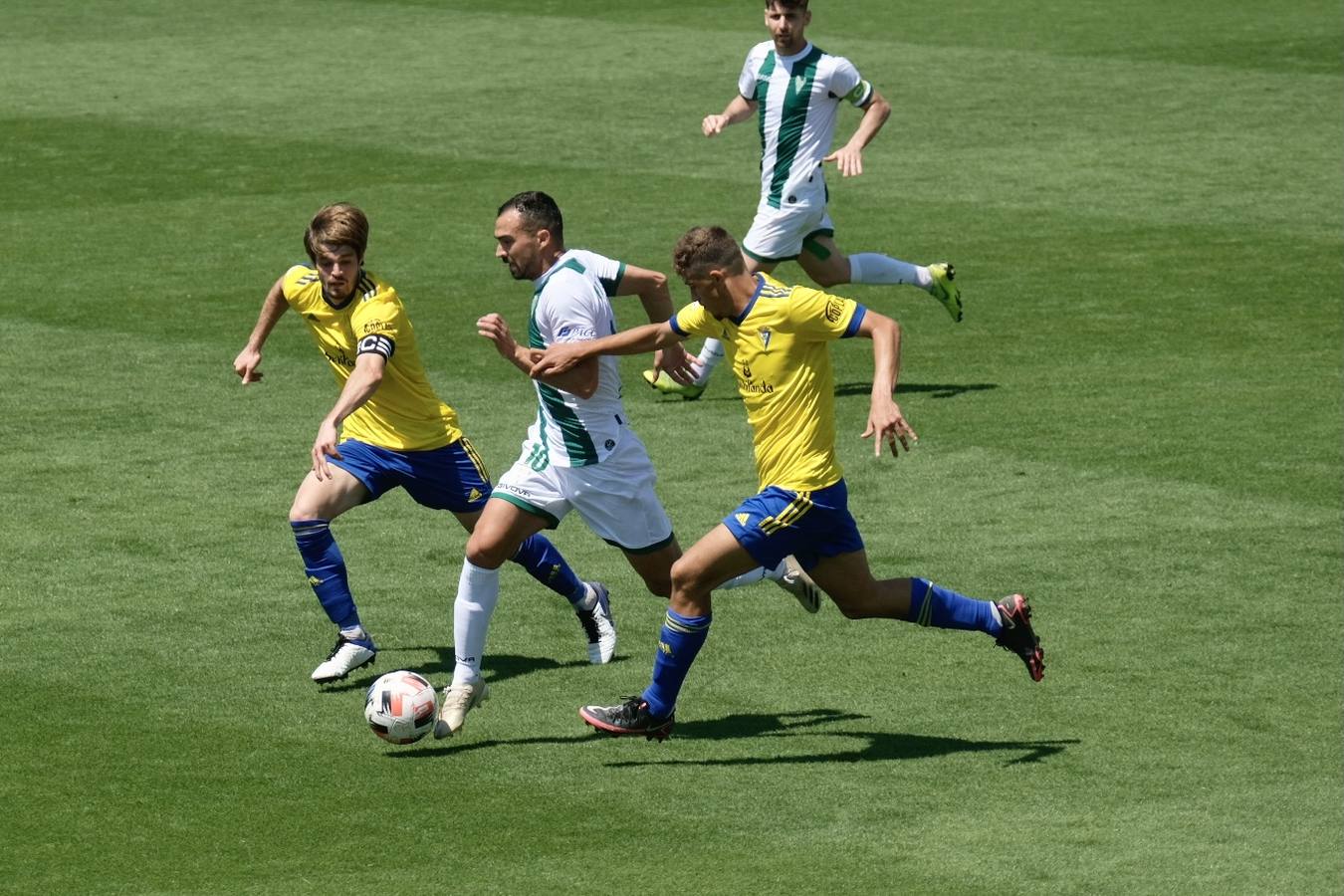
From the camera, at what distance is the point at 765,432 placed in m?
8.99

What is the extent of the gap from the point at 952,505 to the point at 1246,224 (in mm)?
8521

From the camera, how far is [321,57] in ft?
97.1

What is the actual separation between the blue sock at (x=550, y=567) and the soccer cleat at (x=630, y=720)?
117 centimetres

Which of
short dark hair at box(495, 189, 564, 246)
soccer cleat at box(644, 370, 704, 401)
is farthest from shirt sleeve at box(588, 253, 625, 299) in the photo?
soccer cleat at box(644, 370, 704, 401)

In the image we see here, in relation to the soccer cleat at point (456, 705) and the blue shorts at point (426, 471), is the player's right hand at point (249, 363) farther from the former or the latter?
the soccer cleat at point (456, 705)

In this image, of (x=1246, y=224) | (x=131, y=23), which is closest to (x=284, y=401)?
(x=1246, y=224)

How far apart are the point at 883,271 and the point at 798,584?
Result: 570cm

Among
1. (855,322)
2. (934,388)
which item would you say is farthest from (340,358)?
(934,388)

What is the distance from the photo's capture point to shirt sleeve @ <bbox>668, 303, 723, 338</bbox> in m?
9.01

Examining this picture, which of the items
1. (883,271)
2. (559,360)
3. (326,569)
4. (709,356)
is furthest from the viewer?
(883,271)

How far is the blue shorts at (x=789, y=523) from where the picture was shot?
8789 millimetres

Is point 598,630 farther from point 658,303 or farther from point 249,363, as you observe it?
point 249,363

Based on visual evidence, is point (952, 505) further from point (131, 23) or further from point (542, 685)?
point (131, 23)

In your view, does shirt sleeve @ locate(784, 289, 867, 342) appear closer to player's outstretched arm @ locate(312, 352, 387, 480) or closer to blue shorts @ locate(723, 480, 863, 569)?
blue shorts @ locate(723, 480, 863, 569)
